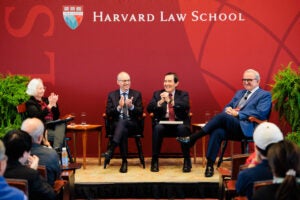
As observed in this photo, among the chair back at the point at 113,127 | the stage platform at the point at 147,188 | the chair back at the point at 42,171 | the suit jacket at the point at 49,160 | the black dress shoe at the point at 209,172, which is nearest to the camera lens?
the chair back at the point at 42,171

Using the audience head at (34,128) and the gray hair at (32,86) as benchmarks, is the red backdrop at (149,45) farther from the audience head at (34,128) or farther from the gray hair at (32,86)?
the audience head at (34,128)


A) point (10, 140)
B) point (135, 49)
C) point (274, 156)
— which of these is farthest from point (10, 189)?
point (135, 49)

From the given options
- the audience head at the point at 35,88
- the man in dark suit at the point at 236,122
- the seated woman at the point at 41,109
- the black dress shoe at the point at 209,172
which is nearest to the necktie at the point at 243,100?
the man in dark suit at the point at 236,122

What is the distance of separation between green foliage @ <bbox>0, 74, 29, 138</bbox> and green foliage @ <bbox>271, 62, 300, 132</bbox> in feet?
11.1

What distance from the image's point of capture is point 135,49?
8.27m

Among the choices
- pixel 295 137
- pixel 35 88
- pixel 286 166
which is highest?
pixel 35 88

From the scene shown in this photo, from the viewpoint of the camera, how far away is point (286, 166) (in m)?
2.96

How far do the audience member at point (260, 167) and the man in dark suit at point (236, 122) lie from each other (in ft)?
A: 9.97

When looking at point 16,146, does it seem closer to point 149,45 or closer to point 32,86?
point 32,86

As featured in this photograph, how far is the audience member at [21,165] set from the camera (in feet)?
11.9

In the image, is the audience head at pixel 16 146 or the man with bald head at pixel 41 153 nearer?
the audience head at pixel 16 146

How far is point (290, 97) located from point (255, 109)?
0.48 meters

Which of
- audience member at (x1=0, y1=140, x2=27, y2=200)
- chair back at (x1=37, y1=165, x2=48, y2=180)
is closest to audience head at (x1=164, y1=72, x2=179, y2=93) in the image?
chair back at (x1=37, y1=165, x2=48, y2=180)

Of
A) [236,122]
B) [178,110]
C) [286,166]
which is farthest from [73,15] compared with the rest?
[286,166]
